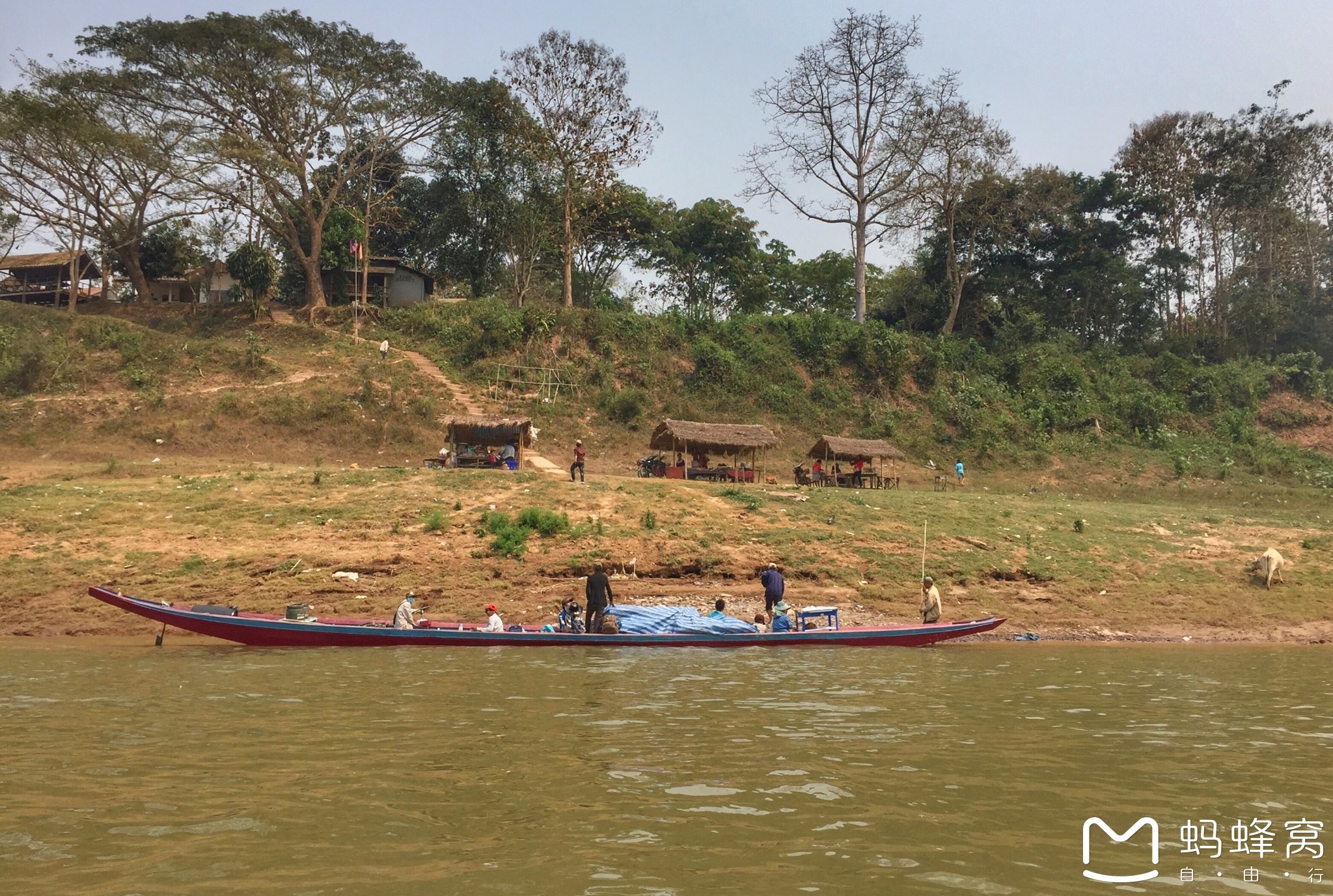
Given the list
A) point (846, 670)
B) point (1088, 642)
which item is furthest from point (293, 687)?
point (1088, 642)

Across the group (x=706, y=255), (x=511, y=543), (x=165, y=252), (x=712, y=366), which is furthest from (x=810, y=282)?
(x=511, y=543)

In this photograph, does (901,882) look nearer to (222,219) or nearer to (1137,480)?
(1137,480)

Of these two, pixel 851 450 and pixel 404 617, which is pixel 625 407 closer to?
pixel 851 450

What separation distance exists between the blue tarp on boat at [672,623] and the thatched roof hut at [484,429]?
14.4 metres

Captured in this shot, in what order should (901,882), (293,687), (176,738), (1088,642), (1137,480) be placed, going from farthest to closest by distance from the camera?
1. (1137,480)
2. (1088,642)
3. (293,687)
4. (176,738)
5. (901,882)

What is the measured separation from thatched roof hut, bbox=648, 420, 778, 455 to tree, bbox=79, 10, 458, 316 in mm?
20860

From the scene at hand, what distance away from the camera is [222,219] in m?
50.7

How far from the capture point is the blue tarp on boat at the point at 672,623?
16047 mm

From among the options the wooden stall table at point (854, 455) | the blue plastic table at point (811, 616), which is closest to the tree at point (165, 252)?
the wooden stall table at point (854, 455)

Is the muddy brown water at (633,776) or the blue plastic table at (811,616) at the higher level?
the blue plastic table at (811,616)

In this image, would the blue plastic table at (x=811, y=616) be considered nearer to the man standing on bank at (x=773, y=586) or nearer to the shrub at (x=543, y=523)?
the man standing on bank at (x=773, y=586)

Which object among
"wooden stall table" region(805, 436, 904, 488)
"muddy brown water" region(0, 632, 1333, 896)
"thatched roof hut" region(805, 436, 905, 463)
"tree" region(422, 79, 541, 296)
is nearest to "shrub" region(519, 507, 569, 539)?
"muddy brown water" region(0, 632, 1333, 896)

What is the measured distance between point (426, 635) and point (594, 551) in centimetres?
565

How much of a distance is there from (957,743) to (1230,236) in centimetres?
5090
